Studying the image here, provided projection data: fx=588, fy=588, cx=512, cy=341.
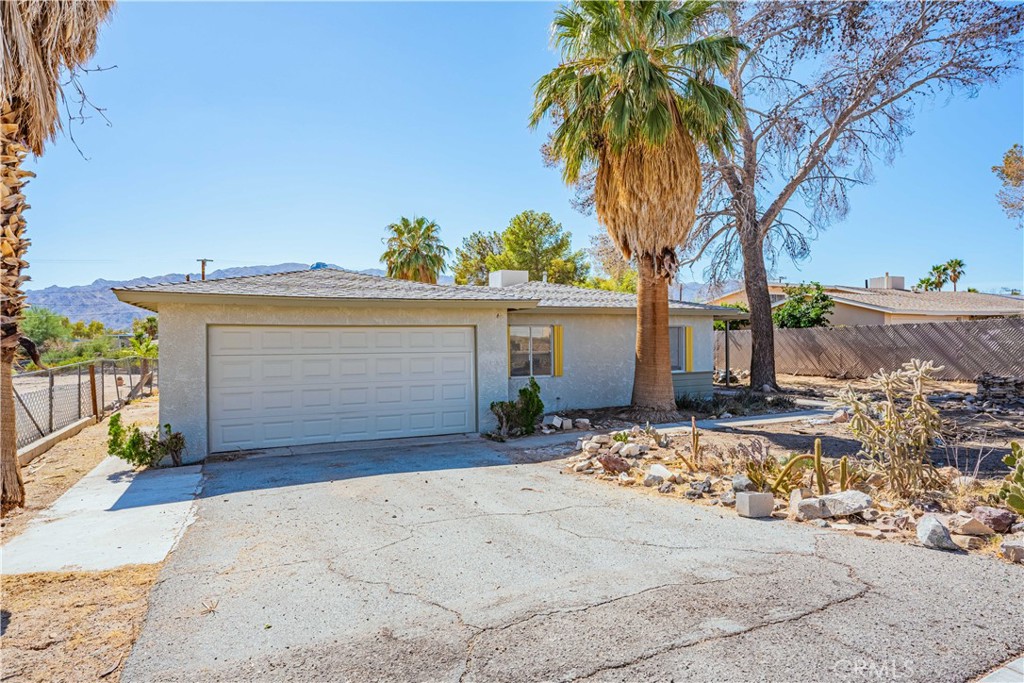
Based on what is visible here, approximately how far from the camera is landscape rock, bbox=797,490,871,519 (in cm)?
573

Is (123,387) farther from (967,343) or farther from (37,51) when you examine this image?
(967,343)

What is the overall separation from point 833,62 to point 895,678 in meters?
19.7

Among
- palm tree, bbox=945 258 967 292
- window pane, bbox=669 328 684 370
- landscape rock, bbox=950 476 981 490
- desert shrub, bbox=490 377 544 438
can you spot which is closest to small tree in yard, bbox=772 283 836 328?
window pane, bbox=669 328 684 370

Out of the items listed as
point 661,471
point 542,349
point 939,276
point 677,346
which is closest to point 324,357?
point 542,349

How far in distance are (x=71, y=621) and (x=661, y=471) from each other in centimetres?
607

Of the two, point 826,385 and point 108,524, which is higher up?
point 826,385

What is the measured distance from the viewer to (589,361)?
14836 millimetres

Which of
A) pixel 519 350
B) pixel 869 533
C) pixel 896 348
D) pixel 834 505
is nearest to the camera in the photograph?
pixel 869 533

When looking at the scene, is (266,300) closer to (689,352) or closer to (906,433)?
→ (906,433)

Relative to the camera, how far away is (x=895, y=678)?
9.97 ft

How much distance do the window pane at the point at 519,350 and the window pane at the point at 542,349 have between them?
0.70 feet

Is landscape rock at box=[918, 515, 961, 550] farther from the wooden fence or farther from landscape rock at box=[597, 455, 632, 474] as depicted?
the wooden fence

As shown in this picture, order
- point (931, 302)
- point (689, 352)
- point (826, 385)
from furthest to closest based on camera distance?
point (931, 302), point (826, 385), point (689, 352)

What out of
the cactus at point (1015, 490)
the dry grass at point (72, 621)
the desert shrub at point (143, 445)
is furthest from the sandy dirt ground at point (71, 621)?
the cactus at point (1015, 490)
